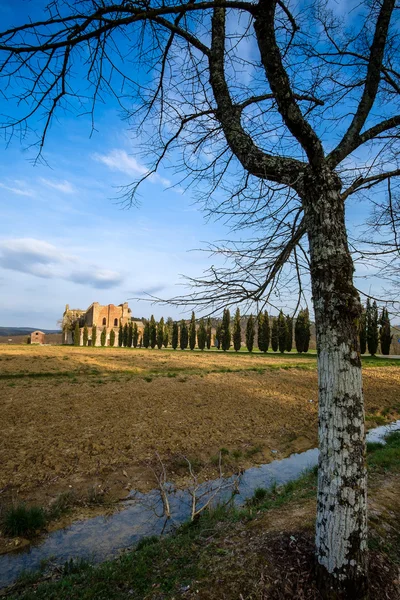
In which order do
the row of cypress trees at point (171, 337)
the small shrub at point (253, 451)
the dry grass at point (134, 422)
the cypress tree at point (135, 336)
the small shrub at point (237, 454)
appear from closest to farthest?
the dry grass at point (134, 422), the small shrub at point (237, 454), the small shrub at point (253, 451), the row of cypress trees at point (171, 337), the cypress tree at point (135, 336)

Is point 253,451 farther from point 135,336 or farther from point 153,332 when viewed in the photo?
point 135,336

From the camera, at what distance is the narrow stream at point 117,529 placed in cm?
454

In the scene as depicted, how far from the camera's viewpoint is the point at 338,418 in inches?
93.0

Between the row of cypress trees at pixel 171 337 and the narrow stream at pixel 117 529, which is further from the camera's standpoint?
the row of cypress trees at pixel 171 337

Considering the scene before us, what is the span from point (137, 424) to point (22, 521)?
516 centimetres

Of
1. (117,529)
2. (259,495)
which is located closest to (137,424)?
(117,529)

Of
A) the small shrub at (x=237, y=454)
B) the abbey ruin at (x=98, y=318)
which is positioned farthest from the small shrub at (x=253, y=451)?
the abbey ruin at (x=98, y=318)

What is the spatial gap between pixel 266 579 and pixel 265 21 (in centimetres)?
448

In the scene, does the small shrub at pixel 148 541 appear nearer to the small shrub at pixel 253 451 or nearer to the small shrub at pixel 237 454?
the small shrub at pixel 237 454

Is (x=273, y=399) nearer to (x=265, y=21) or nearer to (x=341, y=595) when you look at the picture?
(x=341, y=595)

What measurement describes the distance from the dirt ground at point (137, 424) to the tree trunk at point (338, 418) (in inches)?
183

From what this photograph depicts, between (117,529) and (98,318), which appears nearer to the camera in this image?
(117,529)

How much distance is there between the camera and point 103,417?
10.8 metres

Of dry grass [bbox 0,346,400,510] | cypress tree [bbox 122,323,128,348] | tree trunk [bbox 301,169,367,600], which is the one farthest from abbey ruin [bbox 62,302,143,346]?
tree trunk [bbox 301,169,367,600]
